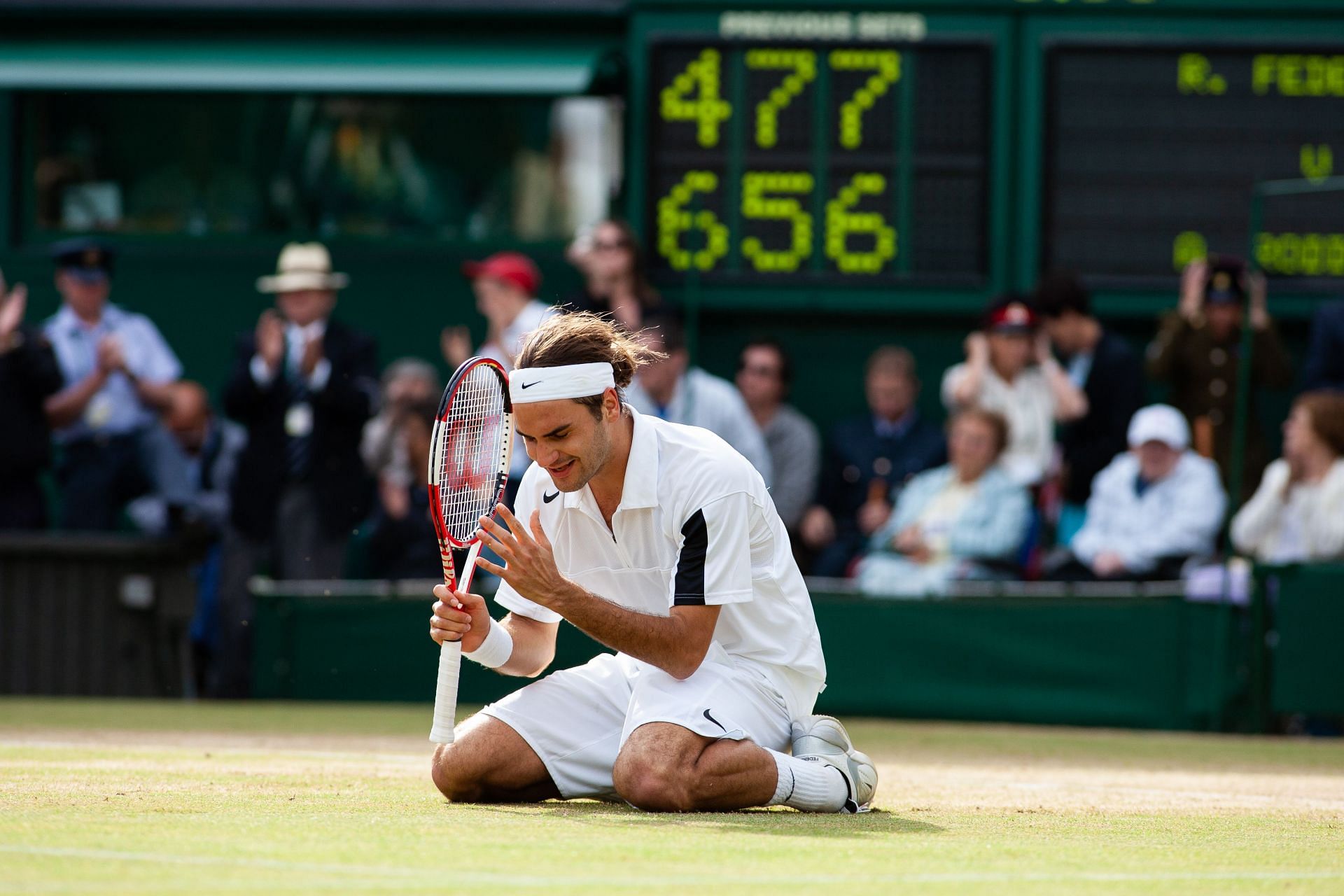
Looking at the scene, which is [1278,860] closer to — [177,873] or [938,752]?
[177,873]

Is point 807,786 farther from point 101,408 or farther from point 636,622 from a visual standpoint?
point 101,408

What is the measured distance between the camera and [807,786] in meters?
5.38

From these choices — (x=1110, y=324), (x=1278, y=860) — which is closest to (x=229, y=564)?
(x=1110, y=324)

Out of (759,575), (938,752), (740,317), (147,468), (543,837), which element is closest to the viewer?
(543,837)

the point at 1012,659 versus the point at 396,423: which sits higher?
the point at 396,423

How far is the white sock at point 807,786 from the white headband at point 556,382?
43.1 inches

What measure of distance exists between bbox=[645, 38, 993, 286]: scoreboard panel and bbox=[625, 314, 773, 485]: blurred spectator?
3.87 ft

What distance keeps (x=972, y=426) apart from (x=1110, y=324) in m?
1.89

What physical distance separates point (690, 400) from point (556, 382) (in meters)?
5.37

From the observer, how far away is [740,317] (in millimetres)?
12047

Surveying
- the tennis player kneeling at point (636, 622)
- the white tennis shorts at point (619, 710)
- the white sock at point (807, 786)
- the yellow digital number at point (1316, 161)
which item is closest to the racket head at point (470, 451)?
the tennis player kneeling at point (636, 622)

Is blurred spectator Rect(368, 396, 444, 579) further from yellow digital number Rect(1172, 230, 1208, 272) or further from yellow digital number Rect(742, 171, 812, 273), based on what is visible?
yellow digital number Rect(1172, 230, 1208, 272)

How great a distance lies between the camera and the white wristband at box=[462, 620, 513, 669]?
5258 millimetres

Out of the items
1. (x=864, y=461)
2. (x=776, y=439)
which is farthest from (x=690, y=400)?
(x=864, y=461)
